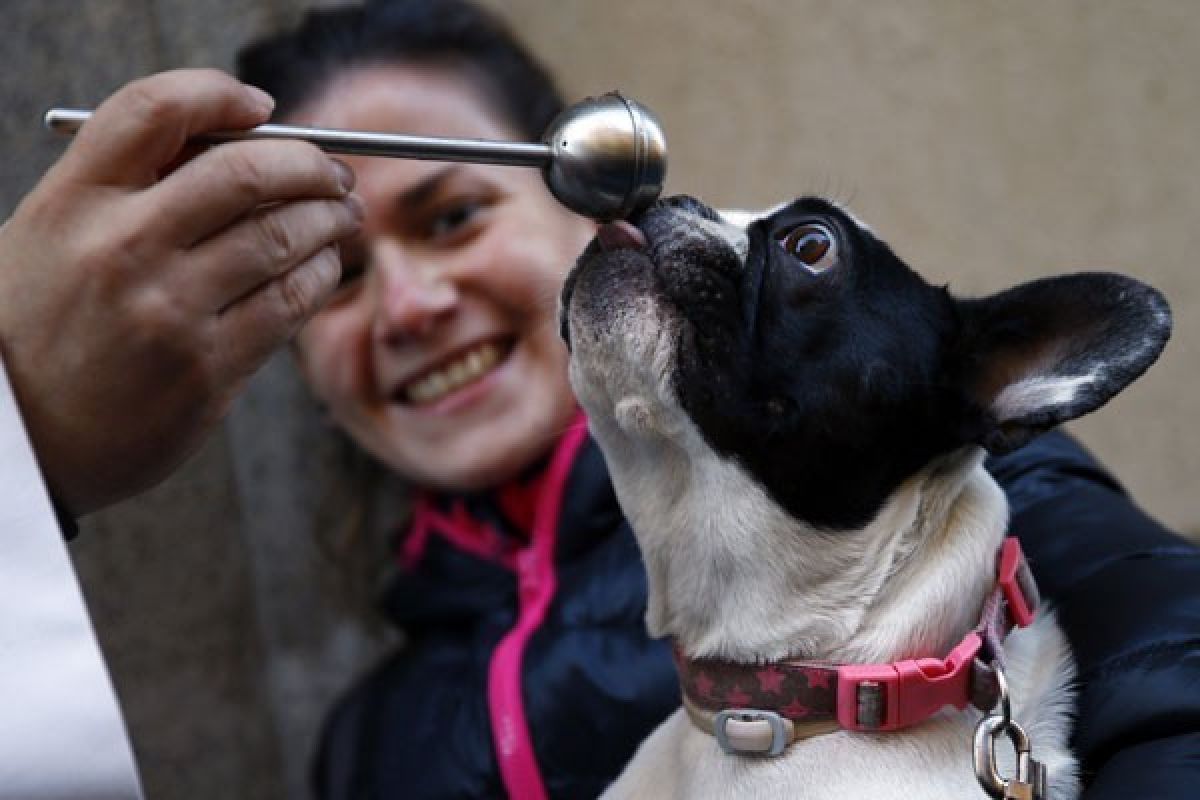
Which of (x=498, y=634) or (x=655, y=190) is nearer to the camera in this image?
(x=655, y=190)

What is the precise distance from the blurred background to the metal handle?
1.40m

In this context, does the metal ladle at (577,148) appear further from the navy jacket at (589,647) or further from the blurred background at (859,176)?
the blurred background at (859,176)

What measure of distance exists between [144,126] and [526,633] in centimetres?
99

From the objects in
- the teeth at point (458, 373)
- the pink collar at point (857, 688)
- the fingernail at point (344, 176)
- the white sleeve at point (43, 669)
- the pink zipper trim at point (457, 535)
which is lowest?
the pink zipper trim at point (457, 535)

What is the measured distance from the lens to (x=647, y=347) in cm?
118

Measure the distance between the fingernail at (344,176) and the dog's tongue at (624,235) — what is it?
0.24 m

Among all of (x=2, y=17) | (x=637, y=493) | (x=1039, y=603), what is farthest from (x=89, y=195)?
(x=2, y=17)

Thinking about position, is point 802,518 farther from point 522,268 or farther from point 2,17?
point 2,17

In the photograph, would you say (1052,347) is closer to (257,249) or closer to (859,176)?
(257,249)

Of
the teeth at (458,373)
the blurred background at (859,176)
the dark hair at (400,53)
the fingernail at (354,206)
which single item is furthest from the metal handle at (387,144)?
the blurred background at (859,176)

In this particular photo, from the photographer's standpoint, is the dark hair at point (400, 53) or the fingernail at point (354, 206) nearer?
the fingernail at point (354, 206)

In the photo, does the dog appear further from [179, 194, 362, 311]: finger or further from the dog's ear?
[179, 194, 362, 311]: finger

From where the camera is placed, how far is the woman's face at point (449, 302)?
6.07ft

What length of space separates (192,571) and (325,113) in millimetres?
896
